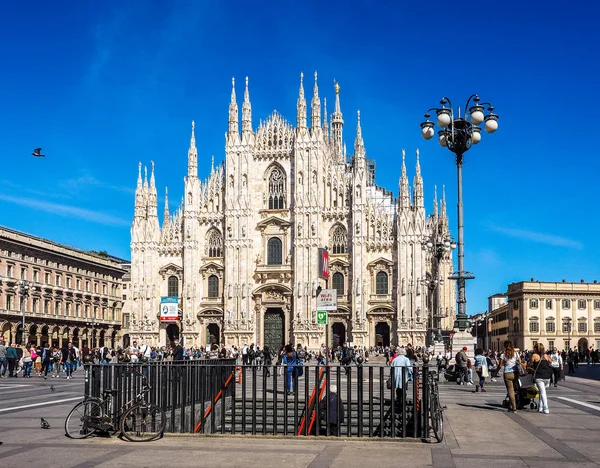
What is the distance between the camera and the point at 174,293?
220 ft

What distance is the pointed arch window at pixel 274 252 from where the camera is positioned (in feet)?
213

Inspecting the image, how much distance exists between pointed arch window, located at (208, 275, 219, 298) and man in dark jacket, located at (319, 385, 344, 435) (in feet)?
176

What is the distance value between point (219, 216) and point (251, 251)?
4.32 m

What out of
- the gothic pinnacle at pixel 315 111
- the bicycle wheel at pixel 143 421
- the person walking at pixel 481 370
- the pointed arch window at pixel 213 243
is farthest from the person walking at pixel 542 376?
the pointed arch window at pixel 213 243

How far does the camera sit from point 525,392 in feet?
59.1

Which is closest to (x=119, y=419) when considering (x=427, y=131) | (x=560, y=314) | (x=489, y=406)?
(x=489, y=406)

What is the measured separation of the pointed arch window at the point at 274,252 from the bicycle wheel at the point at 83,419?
5204 cm

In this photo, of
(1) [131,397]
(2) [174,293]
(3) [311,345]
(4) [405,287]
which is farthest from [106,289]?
(1) [131,397]

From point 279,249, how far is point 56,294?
21.9 metres

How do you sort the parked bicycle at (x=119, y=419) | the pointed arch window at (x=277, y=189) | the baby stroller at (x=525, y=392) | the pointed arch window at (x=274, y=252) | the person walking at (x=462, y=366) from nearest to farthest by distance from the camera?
the parked bicycle at (x=119, y=419) → the baby stroller at (x=525, y=392) → the person walking at (x=462, y=366) → the pointed arch window at (x=274, y=252) → the pointed arch window at (x=277, y=189)

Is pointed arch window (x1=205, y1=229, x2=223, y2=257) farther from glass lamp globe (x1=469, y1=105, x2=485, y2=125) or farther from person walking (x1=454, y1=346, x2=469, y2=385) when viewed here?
glass lamp globe (x1=469, y1=105, x2=485, y2=125)

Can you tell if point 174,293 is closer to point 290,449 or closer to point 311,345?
point 311,345

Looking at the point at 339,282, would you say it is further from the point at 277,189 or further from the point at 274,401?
the point at 274,401

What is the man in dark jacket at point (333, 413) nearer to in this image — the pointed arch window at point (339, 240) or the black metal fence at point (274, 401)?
the black metal fence at point (274, 401)
